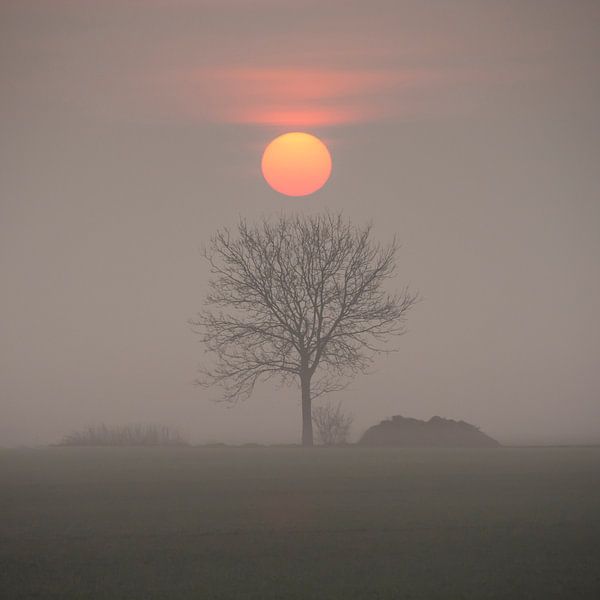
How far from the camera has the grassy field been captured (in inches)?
271

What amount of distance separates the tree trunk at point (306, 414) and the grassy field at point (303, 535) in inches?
651

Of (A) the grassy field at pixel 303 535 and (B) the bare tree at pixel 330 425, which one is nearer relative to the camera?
(A) the grassy field at pixel 303 535

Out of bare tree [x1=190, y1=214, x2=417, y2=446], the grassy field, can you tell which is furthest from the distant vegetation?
the grassy field

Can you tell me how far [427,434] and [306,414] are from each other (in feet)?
→ 14.8

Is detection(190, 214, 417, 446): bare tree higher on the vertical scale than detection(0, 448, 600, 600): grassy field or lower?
higher

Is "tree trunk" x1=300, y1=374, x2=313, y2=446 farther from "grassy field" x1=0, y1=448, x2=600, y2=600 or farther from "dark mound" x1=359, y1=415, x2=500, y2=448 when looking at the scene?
"grassy field" x1=0, y1=448, x2=600, y2=600

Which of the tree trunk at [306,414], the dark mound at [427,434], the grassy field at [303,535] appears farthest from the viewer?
the dark mound at [427,434]

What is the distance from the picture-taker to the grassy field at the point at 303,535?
6883mm

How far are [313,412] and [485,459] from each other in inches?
619

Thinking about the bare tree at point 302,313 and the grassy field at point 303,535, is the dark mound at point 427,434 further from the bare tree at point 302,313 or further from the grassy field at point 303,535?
the grassy field at point 303,535

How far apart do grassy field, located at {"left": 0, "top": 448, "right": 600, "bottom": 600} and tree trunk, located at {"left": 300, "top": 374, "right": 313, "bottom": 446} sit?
54.2 feet

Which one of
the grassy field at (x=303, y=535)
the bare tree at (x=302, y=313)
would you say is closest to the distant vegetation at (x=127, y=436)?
the bare tree at (x=302, y=313)

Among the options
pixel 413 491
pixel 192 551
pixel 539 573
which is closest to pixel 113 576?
pixel 192 551

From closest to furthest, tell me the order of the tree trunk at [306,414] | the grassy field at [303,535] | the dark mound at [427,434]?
the grassy field at [303,535], the tree trunk at [306,414], the dark mound at [427,434]
